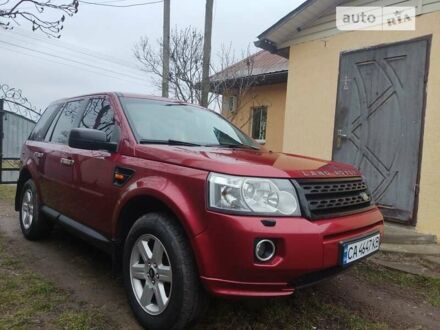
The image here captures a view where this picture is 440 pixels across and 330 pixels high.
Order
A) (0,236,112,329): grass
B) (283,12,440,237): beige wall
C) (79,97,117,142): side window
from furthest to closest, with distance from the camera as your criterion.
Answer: (283,12,440,237): beige wall, (79,97,117,142): side window, (0,236,112,329): grass

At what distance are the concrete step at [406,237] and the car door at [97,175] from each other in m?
3.54

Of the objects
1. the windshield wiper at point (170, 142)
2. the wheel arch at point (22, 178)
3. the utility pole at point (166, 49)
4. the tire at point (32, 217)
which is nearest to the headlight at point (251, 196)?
the windshield wiper at point (170, 142)

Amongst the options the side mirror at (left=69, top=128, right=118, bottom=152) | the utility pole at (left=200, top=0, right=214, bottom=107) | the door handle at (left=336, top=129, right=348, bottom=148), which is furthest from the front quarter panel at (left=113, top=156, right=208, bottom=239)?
the utility pole at (left=200, top=0, right=214, bottom=107)

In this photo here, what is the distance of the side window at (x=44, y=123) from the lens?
5.11 metres

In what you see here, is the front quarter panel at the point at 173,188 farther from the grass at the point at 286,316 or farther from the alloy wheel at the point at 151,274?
the grass at the point at 286,316

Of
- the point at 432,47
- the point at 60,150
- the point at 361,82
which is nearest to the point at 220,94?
the point at 361,82

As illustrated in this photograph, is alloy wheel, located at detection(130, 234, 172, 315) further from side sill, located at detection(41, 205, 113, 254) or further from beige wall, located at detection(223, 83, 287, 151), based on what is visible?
beige wall, located at detection(223, 83, 287, 151)

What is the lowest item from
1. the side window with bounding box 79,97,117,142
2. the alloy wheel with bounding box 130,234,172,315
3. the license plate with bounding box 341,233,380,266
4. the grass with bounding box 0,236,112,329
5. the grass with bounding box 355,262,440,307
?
the grass with bounding box 0,236,112,329

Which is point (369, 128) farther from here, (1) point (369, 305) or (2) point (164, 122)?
(2) point (164, 122)

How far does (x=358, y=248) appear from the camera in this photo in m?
2.91

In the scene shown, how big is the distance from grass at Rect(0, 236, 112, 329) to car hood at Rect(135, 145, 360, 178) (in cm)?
126

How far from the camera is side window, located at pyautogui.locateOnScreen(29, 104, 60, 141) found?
511 centimetres

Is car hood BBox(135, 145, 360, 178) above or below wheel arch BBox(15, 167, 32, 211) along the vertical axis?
above

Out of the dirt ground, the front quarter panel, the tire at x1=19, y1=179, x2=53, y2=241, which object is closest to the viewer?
the front quarter panel
